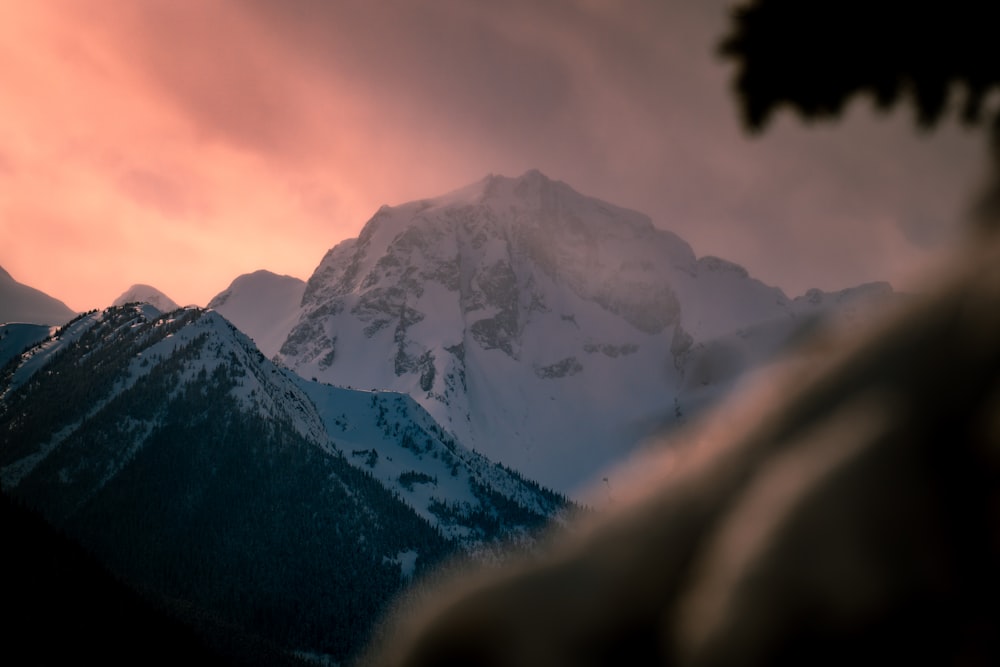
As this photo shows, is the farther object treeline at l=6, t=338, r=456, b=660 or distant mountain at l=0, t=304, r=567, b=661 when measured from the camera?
distant mountain at l=0, t=304, r=567, b=661

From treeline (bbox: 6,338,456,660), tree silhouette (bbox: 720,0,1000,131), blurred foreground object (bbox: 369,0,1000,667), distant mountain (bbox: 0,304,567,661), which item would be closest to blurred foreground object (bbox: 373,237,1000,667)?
blurred foreground object (bbox: 369,0,1000,667)

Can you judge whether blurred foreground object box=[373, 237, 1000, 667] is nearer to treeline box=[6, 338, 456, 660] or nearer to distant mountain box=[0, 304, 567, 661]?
treeline box=[6, 338, 456, 660]

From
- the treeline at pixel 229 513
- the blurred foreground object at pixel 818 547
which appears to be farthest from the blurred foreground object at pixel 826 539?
the treeline at pixel 229 513

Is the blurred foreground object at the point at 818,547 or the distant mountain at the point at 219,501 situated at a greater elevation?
the blurred foreground object at the point at 818,547

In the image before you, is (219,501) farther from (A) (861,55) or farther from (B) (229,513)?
(A) (861,55)

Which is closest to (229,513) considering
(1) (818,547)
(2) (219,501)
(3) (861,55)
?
(2) (219,501)

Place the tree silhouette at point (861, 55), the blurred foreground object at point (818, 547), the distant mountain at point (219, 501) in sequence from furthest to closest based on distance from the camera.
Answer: the distant mountain at point (219, 501) < the tree silhouette at point (861, 55) < the blurred foreground object at point (818, 547)

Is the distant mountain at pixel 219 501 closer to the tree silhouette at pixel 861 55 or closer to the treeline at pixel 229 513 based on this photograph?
the treeline at pixel 229 513

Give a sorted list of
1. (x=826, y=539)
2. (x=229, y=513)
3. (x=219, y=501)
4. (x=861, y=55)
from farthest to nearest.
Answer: (x=219, y=501), (x=229, y=513), (x=861, y=55), (x=826, y=539)

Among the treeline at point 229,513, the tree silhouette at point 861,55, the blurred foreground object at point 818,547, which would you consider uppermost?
the tree silhouette at point 861,55

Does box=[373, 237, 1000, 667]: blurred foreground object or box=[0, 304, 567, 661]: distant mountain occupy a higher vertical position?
box=[373, 237, 1000, 667]: blurred foreground object

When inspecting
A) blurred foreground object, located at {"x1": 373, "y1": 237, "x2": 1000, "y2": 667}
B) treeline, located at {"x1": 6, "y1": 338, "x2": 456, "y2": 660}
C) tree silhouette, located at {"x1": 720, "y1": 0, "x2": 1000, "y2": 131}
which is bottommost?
treeline, located at {"x1": 6, "y1": 338, "x2": 456, "y2": 660}

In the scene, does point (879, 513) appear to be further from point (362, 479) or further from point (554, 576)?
point (362, 479)

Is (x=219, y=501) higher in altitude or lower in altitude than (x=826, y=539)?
lower
